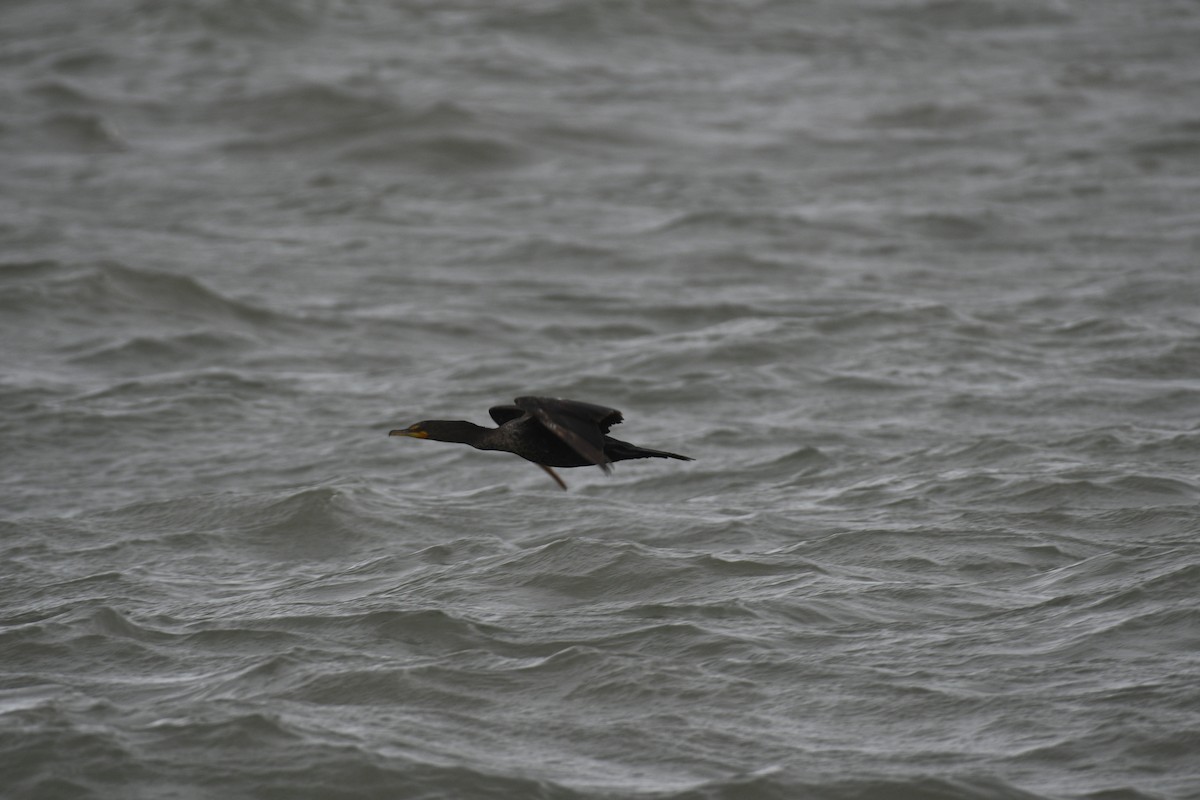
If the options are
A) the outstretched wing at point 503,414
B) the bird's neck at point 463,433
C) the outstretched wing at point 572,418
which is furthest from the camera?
the bird's neck at point 463,433

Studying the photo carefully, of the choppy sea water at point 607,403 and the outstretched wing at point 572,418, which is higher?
the outstretched wing at point 572,418

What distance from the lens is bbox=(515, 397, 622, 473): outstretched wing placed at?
5.93 meters

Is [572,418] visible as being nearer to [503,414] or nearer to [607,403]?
[503,414]

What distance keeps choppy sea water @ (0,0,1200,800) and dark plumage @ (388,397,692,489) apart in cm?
77

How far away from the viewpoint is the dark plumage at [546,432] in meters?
6.01

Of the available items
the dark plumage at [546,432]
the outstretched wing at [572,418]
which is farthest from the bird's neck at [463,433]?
the outstretched wing at [572,418]

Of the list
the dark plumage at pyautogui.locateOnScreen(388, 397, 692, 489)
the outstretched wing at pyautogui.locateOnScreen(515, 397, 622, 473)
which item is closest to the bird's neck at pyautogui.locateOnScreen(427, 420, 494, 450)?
the dark plumage at pyautogui.locateOnScreen(388, 397, 692, 489)

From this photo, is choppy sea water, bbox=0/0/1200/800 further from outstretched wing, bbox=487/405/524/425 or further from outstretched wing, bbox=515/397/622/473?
outstretched wing, bbox=515/397/622/473

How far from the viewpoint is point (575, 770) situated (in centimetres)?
570

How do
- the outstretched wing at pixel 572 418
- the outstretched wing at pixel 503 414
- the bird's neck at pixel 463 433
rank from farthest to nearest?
1. the bird's neck at pixel 463 433
2. the outstretched wing at pixel 503 414
3. the outstretched wing at pixel 572 418

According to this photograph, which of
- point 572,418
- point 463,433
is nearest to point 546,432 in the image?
point 463,433

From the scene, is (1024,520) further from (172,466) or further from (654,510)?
(172,466)

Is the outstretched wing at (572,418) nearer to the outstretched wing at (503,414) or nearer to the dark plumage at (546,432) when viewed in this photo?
the dark plumage at (546,432)

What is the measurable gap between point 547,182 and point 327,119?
2.92m
